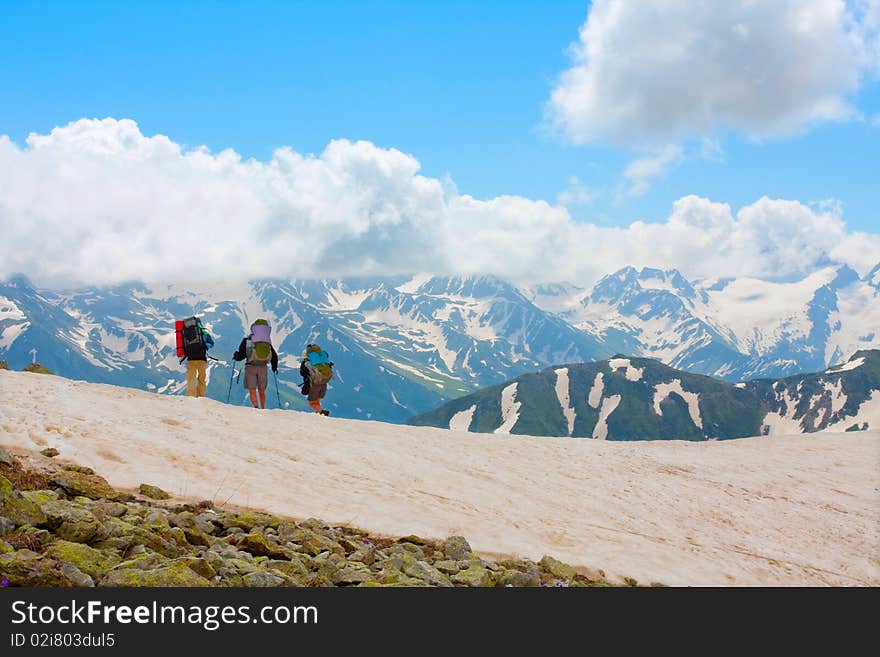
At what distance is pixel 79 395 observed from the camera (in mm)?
25094

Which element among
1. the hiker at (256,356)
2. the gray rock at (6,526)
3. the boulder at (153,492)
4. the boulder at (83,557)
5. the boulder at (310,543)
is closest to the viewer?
the boulder at (83,557)

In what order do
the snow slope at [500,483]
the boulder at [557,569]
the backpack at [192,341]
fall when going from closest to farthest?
the boulder at [557,569], the snow slope at [500,483], the backpack at [192,341]

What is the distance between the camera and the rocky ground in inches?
377

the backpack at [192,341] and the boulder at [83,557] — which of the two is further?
the backpack at [192,341]

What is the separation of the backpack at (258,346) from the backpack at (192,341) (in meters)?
2.13

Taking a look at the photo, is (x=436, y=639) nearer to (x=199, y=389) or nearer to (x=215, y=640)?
(x=215, y=640)

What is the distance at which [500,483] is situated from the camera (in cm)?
2423

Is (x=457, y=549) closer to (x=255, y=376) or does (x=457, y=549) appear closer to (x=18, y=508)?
(x=18, y=508)

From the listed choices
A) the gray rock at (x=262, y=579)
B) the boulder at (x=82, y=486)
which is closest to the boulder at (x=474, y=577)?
the gray rock at (x=262, y=579)

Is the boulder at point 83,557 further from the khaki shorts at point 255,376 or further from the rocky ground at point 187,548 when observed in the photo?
the khaki shorts at point 255,376

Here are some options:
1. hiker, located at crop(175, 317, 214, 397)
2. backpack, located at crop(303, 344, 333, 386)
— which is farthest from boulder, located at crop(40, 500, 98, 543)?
backpack, located at crop(303, 344, 333, 386)

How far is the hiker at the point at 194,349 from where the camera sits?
32.7 m

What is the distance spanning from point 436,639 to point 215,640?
2.77 meters

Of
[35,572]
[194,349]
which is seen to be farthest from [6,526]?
[194,349]
